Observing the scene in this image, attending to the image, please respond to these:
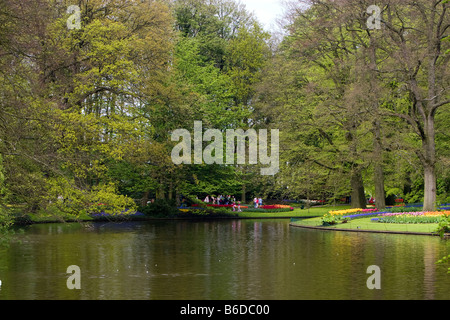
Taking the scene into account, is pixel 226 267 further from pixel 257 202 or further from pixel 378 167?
pixel 257 202

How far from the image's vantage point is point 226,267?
19281 mm

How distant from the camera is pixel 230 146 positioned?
57.1 meters

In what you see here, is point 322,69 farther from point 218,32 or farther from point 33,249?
point 33,249

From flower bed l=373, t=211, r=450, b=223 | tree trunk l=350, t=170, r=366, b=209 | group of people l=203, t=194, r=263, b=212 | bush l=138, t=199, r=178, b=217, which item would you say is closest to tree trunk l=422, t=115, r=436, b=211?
flower bed l=373, t=211, r=450, b=223

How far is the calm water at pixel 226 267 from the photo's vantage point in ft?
48.1

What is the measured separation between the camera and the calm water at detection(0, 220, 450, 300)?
578 inches

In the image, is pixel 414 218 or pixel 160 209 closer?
pixel 414 218

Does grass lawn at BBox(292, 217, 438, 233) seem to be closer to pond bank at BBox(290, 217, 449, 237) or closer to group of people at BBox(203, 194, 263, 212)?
pond bank at BBox(290, 217, 449, 237)

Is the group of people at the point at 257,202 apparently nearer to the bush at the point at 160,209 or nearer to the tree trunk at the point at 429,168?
the bush at the point at 160,209

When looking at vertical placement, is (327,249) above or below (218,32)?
below

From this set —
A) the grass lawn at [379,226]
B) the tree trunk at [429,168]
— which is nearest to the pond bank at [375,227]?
the grass lawn at [379,226]

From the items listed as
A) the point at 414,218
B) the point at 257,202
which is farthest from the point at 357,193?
the point at 257,202

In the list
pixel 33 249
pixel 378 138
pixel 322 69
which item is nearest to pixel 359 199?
pixel 378 138

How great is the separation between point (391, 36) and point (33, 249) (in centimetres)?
2713
